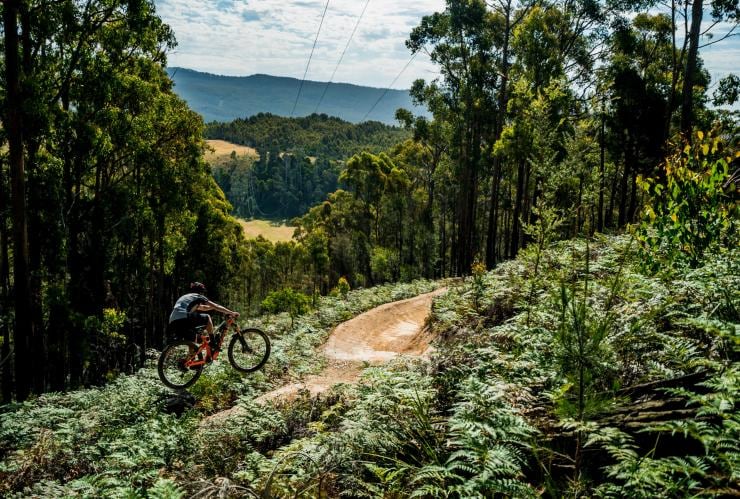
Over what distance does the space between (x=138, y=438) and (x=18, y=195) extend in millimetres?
7724

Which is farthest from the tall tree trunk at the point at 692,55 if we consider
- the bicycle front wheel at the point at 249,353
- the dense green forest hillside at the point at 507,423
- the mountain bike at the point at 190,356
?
the mountain bike at the point at 190,356

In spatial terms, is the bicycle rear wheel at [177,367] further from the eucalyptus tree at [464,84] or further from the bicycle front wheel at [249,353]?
the eucalyptus tree at [464,84]

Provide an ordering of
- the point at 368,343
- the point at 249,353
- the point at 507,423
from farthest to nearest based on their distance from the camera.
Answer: the point at 368,343 < the point at 249,353 < the point at 507,423

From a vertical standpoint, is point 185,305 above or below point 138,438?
above

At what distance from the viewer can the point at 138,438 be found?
21.8 ft

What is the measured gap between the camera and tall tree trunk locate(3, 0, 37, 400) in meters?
10.8

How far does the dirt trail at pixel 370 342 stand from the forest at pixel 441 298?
0.77 m

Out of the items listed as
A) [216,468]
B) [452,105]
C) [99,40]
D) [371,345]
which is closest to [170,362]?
[216,468]

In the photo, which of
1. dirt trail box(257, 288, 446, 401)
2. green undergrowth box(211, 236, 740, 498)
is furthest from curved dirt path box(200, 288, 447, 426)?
green undergrowth box(211, 236, 740, 498)

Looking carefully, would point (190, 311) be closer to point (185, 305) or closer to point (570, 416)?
point (185, 305)

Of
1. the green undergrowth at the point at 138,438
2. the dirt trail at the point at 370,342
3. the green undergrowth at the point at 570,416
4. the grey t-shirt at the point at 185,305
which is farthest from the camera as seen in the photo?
the dirt trail at the point at 370,342

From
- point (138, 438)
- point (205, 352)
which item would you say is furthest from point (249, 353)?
point (138, 438)

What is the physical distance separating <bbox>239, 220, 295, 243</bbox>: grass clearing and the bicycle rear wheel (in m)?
128

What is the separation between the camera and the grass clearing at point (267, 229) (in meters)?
142
